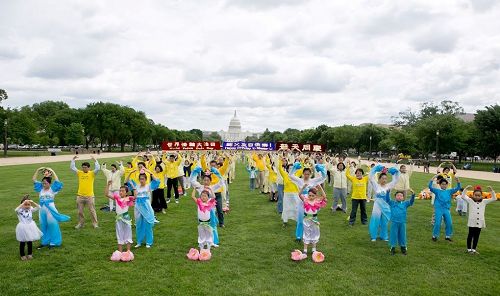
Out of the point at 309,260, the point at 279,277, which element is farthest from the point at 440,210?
the point at 279,277

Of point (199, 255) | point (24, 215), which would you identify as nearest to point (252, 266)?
point (199, 255)

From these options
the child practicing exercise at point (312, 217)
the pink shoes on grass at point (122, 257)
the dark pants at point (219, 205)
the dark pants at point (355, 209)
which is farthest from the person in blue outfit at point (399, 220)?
the pink shoes on grass at point (122, 257)

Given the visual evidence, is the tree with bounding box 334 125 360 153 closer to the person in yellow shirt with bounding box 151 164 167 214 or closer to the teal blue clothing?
the person in yellow shirt with bounding box 151 164 167 214

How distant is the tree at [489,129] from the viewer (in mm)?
44844

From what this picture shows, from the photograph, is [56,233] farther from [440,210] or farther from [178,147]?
[178,147]

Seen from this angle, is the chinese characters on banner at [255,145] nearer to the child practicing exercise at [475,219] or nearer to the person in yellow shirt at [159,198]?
the person in yellow shirt at [159,198]

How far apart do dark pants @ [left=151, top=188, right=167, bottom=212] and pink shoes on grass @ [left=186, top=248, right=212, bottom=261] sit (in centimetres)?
565

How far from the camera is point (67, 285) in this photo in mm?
6863

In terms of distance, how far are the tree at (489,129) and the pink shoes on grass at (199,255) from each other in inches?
1856

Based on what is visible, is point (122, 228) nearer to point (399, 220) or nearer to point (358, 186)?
point (399, 220)

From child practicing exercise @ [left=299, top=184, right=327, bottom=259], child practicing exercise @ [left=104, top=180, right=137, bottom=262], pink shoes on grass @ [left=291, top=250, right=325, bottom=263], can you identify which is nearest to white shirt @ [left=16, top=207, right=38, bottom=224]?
child practicing exercise @ [left=104, top=180, right=137, bottom=262]

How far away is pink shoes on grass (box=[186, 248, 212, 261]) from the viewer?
835 centimetres

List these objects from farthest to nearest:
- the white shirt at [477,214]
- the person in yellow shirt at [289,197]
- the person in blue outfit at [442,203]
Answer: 1. the person in yellow shirt at [289,197]
2. the person in blue outfit at [442,203]
3. the white shirt at [477,214]

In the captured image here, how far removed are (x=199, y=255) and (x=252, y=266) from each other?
1.29m
